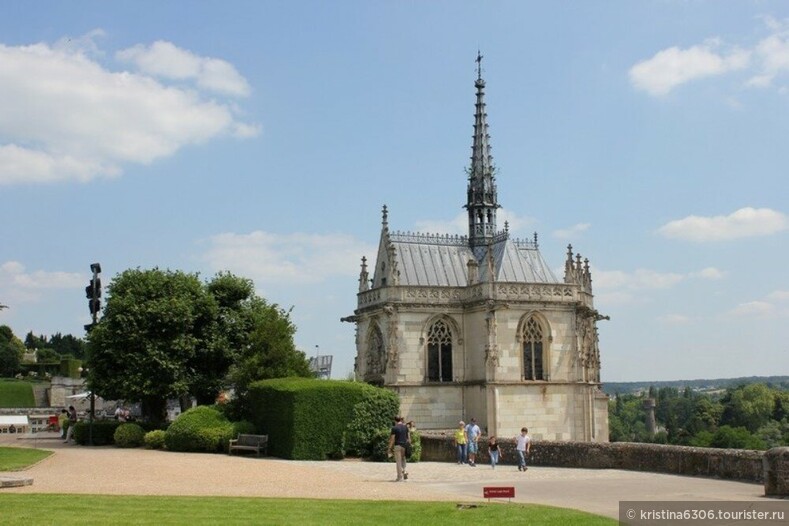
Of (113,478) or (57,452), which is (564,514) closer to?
(113,478)

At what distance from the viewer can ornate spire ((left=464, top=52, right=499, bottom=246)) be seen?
159 ft

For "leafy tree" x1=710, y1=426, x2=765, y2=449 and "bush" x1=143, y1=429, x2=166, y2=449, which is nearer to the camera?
"bush" x1=143, y1=429, x2=166, y2=449

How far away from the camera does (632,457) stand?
82.7ft

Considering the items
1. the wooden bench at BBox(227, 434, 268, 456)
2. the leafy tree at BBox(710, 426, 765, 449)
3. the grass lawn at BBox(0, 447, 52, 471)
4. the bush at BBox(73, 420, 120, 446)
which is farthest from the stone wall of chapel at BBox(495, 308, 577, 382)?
the leafy tree at BBox(710, 426, 765, 449)

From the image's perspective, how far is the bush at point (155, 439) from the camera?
116 ft

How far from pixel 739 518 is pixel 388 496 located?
7.23 m

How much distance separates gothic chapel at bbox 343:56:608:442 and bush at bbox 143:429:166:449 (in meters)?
11.0

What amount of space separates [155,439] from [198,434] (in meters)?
3.15

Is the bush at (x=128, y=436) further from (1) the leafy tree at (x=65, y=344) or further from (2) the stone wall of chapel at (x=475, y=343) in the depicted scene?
(1) the leafy tree at (x=65, y=344)

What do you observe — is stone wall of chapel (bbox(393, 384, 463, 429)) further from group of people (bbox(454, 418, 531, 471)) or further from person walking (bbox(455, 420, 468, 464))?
person walking (bbox(455, 420, 468, 464))

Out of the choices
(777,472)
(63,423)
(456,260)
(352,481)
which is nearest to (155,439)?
(63,423)

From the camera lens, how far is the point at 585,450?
2644 cm

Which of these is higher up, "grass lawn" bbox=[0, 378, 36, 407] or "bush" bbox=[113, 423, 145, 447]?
"grass lawn" bbox=[0, 378, 36, 407]

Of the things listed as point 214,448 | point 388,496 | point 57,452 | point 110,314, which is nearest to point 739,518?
point 388,496
